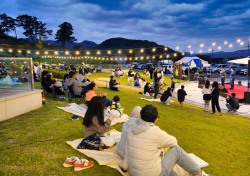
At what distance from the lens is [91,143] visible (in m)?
5.64

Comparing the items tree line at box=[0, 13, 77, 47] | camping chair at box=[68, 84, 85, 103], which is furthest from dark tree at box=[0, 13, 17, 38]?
camping chair at box=[68, 84, 85, 103]

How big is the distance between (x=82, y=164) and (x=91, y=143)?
0.77m

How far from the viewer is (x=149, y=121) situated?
3.79 m

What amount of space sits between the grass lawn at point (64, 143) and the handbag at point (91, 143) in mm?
242

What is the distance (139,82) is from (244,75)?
24339 millimetres

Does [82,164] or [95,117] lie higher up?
[95,117]

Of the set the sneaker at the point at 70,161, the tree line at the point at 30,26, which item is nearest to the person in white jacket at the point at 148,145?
the sneaker at the point at 70,161

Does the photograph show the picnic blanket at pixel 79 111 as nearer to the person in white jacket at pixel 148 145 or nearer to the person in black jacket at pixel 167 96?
the person in white jacket at pixel 148 145

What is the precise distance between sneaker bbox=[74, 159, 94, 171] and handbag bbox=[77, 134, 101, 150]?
58 cm

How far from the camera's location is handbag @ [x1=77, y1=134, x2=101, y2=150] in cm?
561

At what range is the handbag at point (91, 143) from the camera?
5609mm

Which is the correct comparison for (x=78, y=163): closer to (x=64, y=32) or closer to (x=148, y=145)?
(x=148, y=145)

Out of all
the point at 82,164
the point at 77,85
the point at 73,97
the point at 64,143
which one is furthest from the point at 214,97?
the point at 82,164

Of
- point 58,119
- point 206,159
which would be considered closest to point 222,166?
point 206,159
